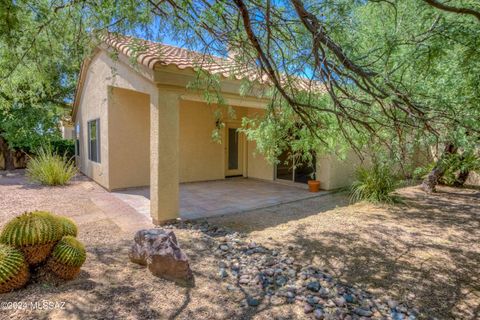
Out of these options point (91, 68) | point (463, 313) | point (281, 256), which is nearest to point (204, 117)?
point (91, 68)

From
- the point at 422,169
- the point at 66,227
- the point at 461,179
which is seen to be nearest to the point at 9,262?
the point at 66,227

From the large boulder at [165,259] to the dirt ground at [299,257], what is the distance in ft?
0.40

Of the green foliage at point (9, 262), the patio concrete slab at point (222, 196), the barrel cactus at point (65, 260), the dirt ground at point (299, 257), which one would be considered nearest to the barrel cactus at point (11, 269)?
the green foliage at point (9, 262)

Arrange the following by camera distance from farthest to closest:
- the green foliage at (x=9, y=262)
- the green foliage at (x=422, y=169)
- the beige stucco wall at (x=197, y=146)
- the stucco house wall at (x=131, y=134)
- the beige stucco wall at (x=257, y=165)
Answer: the beige stucco wall at (x=257, y=165), the beige stucco wall at (x=197, y=146), the stucco house wall at (x=131, y=134), the green foliage at (x=422, y=169), the green foliage at (x=9, y=262)

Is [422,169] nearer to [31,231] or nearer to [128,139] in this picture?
[31,231]

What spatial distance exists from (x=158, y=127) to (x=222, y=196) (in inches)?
157

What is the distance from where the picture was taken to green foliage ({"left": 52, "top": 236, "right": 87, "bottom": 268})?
3.35 meters

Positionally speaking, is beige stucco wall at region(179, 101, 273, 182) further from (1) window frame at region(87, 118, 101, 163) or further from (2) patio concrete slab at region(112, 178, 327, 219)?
(1) window frame at region(87, 118, 101, 163)

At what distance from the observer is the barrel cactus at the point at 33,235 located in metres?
3.20

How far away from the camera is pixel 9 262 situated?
9.96 feet

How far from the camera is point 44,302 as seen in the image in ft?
9.85

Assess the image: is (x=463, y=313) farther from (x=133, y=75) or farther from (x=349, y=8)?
(x=133, y=75)

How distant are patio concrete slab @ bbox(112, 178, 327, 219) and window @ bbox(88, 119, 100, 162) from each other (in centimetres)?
257

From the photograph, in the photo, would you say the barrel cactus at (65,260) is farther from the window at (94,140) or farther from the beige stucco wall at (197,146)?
the window at (94,140)
